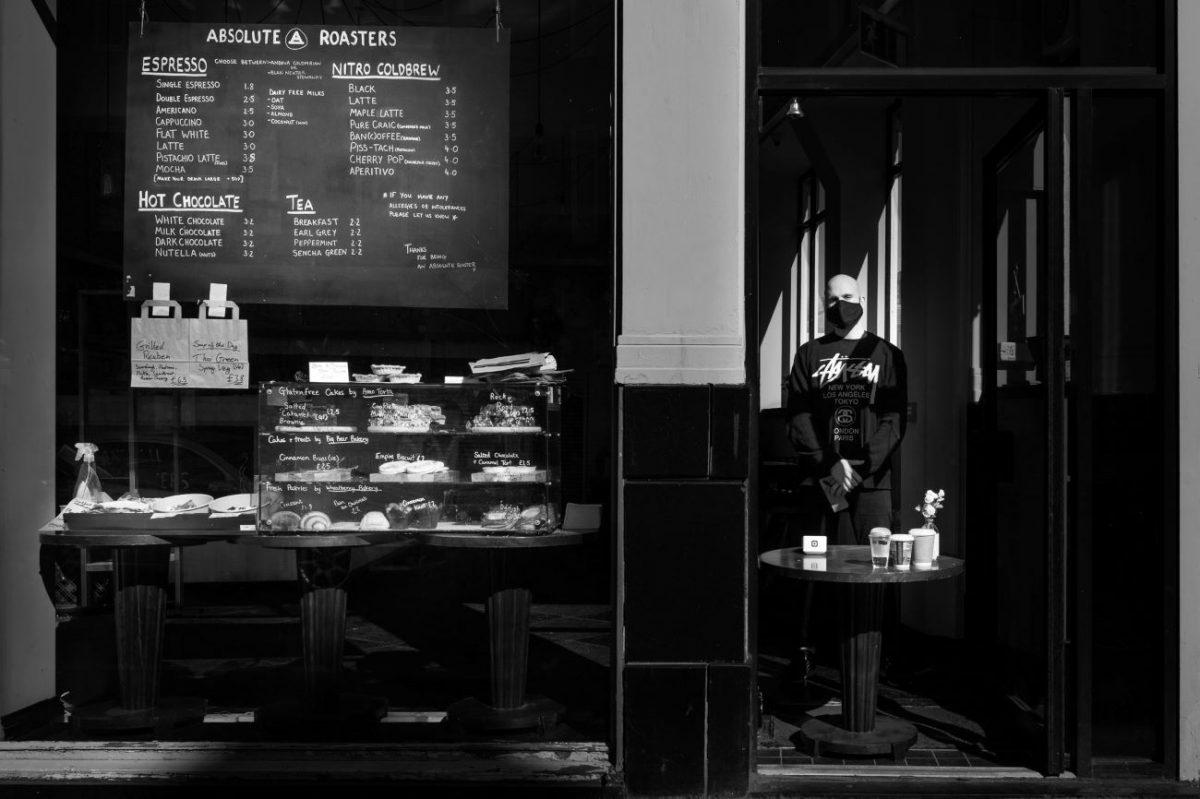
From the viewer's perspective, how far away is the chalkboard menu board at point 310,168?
17.3ft

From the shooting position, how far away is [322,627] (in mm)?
5410

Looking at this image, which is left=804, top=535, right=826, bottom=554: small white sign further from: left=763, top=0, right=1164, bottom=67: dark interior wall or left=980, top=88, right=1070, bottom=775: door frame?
left=763, top=0, right=1164, bottom=67: dark interior wall

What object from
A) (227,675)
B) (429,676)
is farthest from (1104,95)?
(227,675)

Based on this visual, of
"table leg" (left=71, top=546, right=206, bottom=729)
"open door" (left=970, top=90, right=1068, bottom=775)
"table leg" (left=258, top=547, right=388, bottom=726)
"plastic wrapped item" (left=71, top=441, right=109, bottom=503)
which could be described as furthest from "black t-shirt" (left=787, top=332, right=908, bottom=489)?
"plastic wrapped item" (left=71, top=441, right=109, bottom=503)

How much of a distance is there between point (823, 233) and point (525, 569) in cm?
468

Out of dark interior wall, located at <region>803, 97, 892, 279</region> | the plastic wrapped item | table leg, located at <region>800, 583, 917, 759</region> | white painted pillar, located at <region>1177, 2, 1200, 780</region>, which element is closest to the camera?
white painted pillar, located at <region>1177, 2, 1200, 780</region>

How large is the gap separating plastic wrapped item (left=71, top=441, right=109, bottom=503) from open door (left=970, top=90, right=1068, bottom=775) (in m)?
4.26

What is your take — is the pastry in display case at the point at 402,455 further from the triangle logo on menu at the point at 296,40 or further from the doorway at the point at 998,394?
the triangle logo on menu at the point at 296,40

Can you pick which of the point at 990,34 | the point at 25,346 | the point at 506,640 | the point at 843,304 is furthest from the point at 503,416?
the point at 990,34

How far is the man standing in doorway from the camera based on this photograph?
237 inches

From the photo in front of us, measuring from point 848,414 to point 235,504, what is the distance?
3076mm

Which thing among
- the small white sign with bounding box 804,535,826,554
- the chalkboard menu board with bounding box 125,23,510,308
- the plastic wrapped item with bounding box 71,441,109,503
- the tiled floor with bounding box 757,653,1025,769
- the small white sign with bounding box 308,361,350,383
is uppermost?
the chalkboard menu board with bounding box 125,23,510,308

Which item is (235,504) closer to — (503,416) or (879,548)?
(503,416)

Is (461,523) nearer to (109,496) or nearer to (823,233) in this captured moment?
(109,496)
